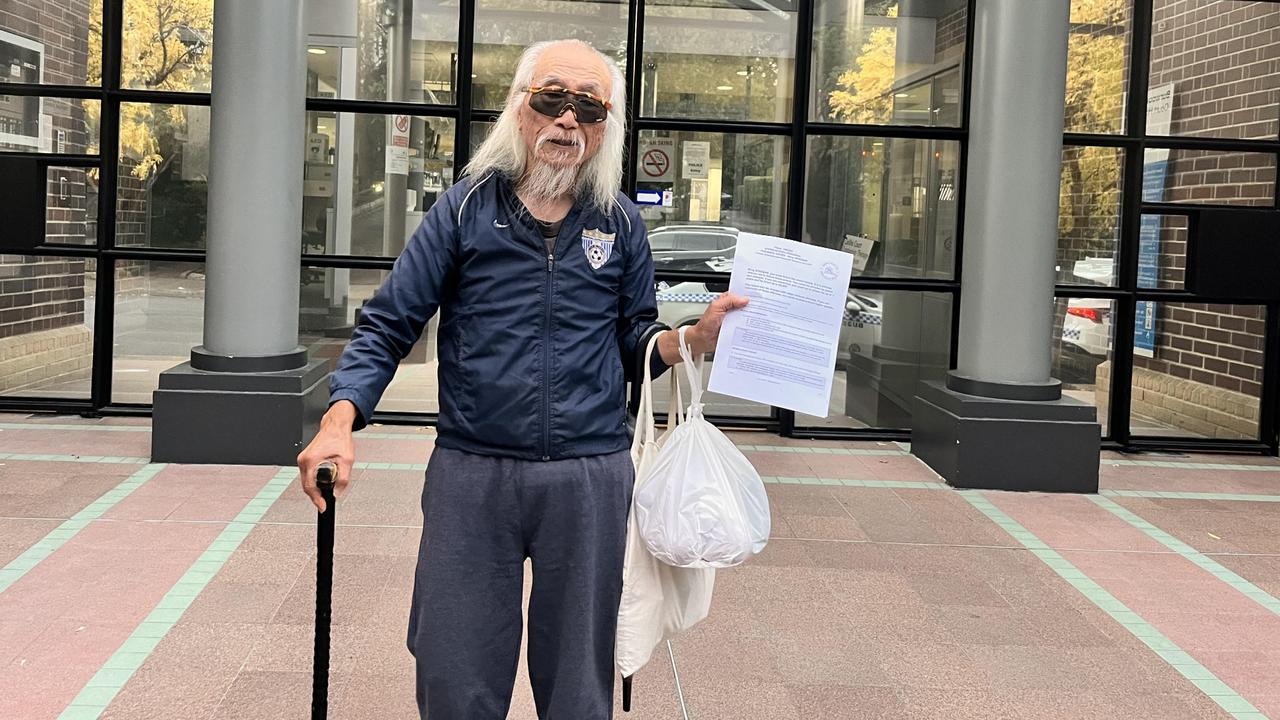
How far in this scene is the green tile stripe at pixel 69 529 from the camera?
5434mm

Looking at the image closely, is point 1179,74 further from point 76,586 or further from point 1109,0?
point 76,586

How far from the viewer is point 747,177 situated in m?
9.56

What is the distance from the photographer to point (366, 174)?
9406 millimetres

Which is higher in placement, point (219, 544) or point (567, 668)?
point (567, 668)

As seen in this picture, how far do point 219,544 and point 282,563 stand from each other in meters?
0.45

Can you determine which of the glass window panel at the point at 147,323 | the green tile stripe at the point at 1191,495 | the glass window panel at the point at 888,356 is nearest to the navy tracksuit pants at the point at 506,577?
the green tile stripe at the point at 1191,495

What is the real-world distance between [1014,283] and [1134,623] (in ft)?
10.4

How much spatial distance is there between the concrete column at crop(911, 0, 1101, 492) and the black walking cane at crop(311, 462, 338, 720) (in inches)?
222

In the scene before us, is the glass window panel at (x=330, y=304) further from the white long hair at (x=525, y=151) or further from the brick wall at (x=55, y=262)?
the white long hair at (x=525, y=151)

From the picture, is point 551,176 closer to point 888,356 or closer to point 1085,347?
point 888,356

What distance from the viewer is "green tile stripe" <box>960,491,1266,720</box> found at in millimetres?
4570

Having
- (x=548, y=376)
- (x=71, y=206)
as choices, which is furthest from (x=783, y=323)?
(x=71, y=206)


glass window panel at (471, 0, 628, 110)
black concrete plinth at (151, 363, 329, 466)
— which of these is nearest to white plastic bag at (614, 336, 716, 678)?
black concrete plinth at (151, 363, 329, 466)

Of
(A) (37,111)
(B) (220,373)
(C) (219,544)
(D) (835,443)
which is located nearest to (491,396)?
(C) (219,544)
